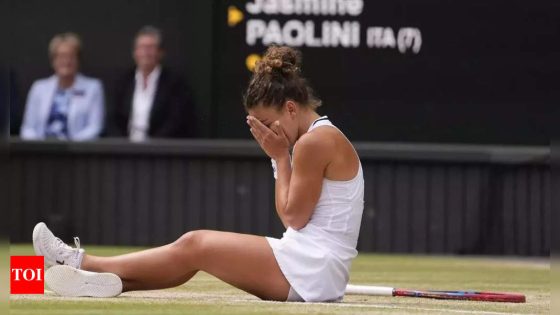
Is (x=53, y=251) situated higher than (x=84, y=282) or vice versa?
(x=53, y=251)

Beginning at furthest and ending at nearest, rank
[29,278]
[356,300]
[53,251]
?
1. [356,300]
2. [29,278]
3. [53,251]

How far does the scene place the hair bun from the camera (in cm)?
762

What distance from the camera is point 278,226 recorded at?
46.7ft

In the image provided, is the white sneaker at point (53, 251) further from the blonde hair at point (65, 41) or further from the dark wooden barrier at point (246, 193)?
the blonde hair at point (65, 41)

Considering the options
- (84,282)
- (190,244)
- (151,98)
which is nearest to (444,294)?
(190,244)

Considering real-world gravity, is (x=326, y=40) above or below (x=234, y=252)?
above

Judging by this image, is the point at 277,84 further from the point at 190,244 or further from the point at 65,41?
the point at 65,41

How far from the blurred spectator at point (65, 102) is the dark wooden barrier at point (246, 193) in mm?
137

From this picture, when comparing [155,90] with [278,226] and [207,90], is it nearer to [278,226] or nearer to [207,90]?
[207,90]

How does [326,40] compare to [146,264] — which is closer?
[146,264]

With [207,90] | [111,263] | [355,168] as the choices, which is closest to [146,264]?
[111,263]

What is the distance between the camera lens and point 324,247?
7.52 m

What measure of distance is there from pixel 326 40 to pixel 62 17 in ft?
8.20

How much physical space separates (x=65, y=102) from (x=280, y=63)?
22.7 ft
